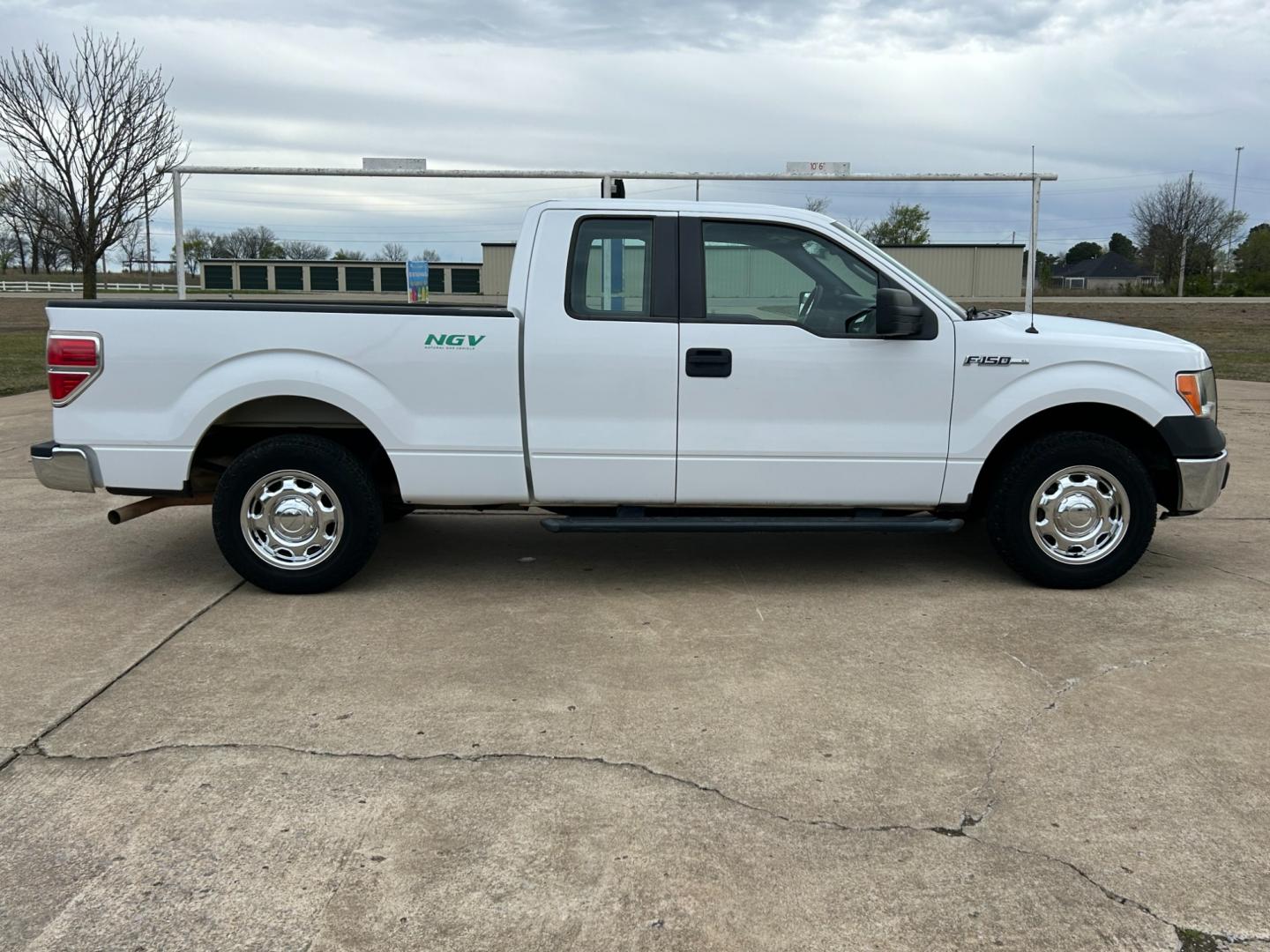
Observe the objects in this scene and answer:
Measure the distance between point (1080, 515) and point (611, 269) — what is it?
2.67 meters

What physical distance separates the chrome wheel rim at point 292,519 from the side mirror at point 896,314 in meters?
2.81

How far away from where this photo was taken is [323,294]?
11203 mm

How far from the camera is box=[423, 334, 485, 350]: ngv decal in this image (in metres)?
5.18

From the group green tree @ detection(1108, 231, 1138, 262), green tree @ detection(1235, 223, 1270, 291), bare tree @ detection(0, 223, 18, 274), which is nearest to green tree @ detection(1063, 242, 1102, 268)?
green tree @ detection(1108, 231, 1138, 262)

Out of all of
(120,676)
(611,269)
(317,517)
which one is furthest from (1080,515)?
(120,676)

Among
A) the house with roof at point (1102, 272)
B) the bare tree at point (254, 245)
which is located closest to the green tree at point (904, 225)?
the bare tree at point (254, 245)

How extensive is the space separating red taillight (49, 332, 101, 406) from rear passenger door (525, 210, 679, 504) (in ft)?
6.82

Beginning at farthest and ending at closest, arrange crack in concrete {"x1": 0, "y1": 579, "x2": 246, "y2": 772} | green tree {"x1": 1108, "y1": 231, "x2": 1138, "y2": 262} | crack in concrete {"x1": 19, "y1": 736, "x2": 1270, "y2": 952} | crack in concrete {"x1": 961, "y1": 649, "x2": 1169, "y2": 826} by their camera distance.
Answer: green tree {"x1": 1108, "y1": 231, "x2": 1138, "y2": 262} → crack in concrete {"x1": 0, "y1": 579, "x2": 246, "y2": 772} → crack in concrete {"x1": 961, "y1": 649, "x2": 1169, "y2": 826} → crack in concrete {"x1": 19, "y1": 736, "x2": 1270, "y2": 952}

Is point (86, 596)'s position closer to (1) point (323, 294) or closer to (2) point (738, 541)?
(2) point (738, 541)

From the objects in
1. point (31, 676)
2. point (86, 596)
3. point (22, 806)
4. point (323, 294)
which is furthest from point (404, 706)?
point (323, 294)

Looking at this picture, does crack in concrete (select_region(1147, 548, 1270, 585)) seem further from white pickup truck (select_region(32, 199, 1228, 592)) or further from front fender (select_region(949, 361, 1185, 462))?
front fender (select_region(949, 361, 1185, 462))

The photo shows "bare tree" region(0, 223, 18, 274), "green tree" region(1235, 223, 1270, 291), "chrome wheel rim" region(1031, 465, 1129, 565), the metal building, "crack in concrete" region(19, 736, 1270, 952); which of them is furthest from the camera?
"bare tree" region(0, 223, 18, 274)

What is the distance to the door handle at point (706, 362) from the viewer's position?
523cm

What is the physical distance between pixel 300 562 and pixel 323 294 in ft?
21.1
